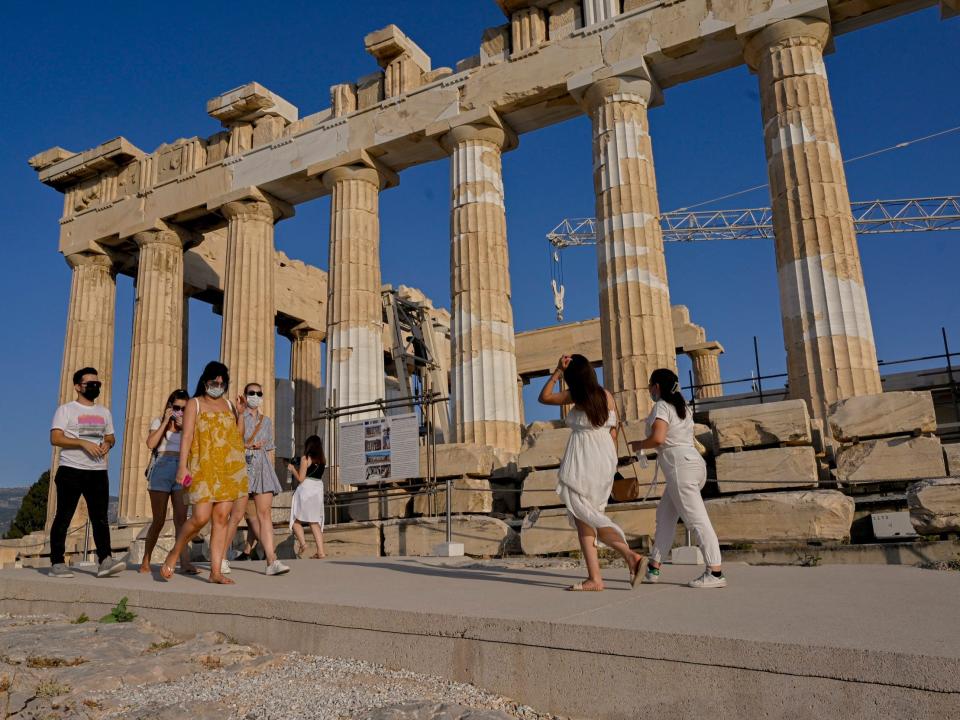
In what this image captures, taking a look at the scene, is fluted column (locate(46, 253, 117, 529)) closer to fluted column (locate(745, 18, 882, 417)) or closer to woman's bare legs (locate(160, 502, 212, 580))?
woman's bare legs (locate(160, 502, 212, 580))

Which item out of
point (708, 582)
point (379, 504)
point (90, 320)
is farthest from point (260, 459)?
point (90, 320)

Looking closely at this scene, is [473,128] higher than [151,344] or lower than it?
higher

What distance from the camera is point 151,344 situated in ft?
74.0

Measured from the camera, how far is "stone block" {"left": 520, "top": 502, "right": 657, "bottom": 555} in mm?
11500

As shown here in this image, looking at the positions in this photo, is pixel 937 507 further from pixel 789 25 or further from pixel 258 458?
pixel 789 25

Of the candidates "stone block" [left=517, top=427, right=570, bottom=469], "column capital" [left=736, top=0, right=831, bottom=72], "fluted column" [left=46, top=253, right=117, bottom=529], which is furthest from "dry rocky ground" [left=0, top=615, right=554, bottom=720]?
"fluted column" [left=46, top=253, right=117, bottom=529]

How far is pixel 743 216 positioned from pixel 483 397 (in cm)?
4871

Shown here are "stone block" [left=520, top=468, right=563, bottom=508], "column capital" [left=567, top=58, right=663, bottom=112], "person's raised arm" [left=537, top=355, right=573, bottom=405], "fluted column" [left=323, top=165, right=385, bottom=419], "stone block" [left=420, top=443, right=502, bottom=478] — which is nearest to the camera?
"person's raised arm" [left=537, top=355, right=573, bottom=405]

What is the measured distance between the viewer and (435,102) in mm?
18656

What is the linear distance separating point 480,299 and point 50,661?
41.5 feet

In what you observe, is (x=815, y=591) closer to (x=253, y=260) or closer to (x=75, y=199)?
(x=253, y=260)

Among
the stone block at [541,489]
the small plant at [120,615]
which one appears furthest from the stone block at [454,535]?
the small plant at [120,615]

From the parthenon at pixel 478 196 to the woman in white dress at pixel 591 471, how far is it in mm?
7814

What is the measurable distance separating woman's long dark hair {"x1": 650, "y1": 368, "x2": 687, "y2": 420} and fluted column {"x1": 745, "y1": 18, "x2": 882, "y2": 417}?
721 cm
